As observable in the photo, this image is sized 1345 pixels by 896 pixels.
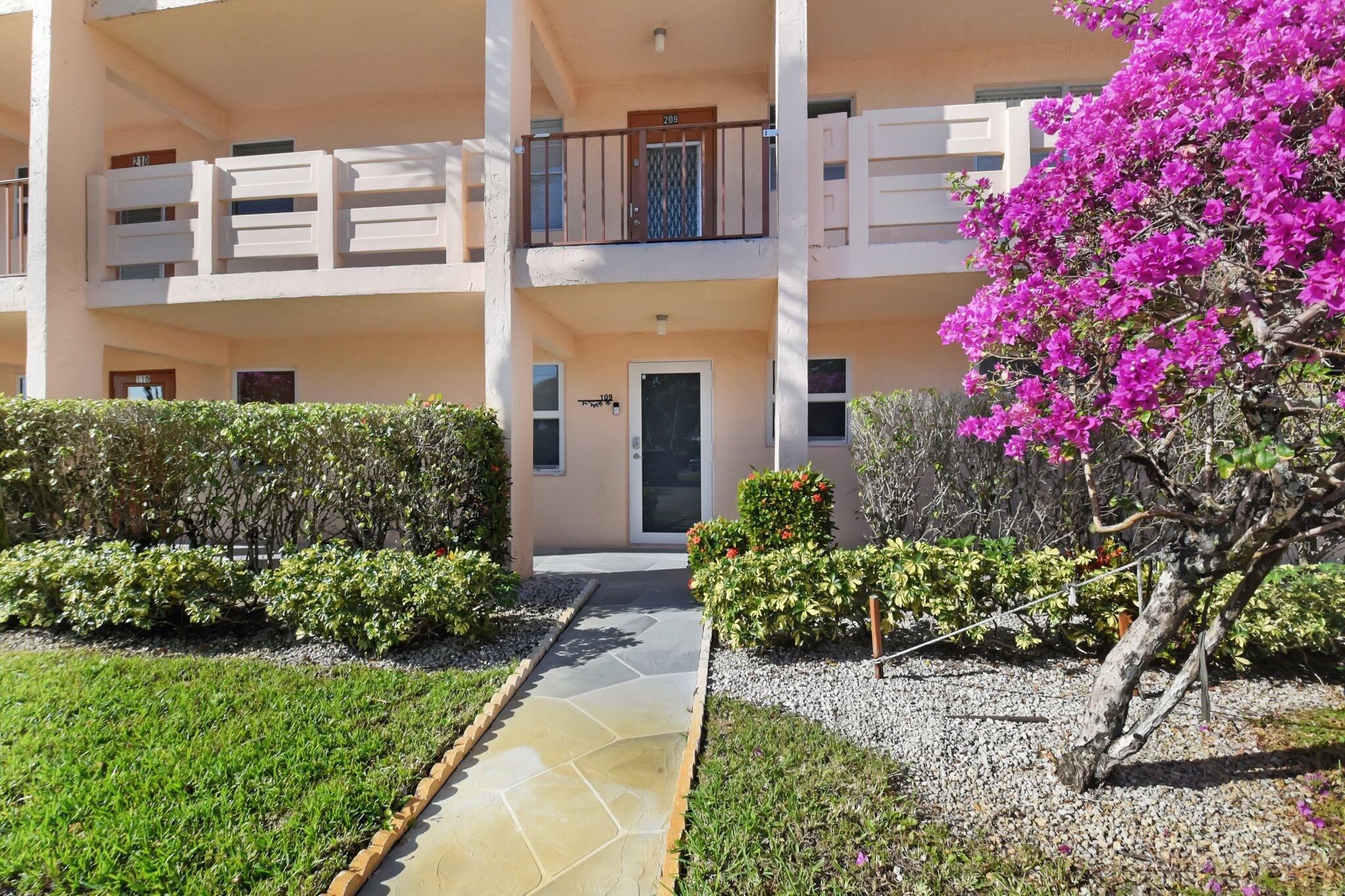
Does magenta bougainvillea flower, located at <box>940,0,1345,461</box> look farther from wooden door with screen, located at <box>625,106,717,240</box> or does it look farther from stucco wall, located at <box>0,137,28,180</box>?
stucco wall, located at <box>0,137,28,180</box>

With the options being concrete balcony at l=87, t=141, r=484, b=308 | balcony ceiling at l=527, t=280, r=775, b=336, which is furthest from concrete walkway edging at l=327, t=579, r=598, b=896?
concrete balcony at l=87, t=141, r=484, b=308

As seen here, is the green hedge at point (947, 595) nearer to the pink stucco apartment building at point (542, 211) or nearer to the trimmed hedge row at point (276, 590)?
the pink stucco apartment building at point (542, 211)

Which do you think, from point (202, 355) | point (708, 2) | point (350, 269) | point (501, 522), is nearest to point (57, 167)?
point (202, 355)

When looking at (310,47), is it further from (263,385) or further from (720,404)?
(720,404)

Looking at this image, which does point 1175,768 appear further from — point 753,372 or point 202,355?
point 202,355

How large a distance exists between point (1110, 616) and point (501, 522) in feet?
16.0

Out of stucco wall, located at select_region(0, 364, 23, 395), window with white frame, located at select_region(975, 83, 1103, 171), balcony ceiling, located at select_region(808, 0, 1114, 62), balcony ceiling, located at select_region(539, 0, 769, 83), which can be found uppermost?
balcony ceiling, located at select_region(808, 0, 1114, 62)

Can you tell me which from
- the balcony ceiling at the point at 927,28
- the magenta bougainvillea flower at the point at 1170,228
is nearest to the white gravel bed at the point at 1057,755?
the magenta bougainvillea flower at the point at 1170,228

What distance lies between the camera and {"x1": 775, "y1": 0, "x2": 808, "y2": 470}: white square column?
5.45m

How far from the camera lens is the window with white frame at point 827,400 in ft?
24.7

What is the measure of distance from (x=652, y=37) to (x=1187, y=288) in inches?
251

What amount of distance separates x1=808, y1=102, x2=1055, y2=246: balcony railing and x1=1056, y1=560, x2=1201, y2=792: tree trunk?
13.2 feet

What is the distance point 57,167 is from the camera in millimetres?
6215

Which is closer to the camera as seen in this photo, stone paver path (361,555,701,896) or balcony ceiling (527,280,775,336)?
stone paver path (361,555,701,896)
